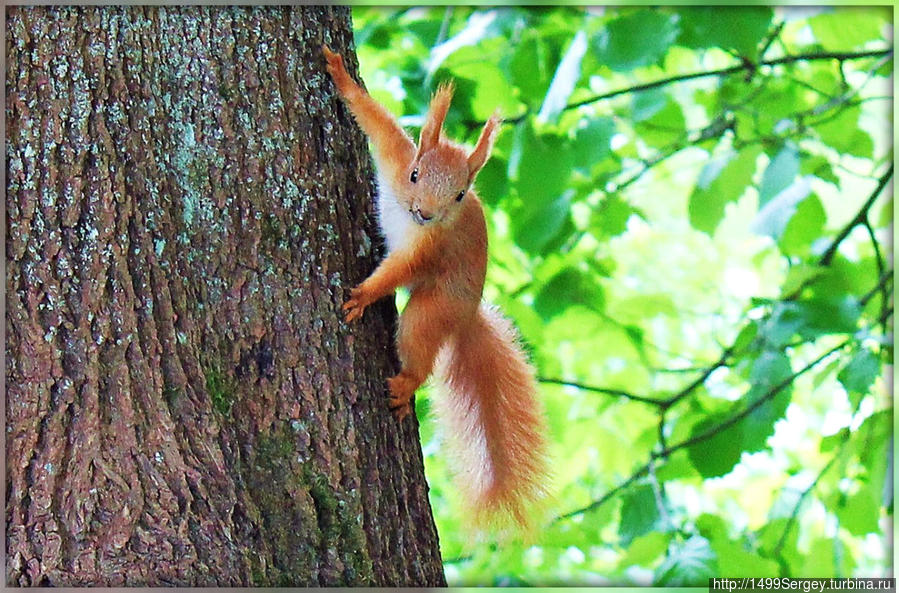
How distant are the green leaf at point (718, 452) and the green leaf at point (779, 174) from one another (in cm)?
51

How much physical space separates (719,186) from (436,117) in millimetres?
851

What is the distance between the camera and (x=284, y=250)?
1135mm

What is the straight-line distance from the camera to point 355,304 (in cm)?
117

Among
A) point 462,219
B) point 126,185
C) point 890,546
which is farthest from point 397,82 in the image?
point 890,546

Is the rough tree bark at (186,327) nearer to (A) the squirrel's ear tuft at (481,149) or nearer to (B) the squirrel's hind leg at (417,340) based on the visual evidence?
(B) the squirrel's hind leg at (417,340)

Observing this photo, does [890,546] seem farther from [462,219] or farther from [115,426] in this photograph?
[115,426]

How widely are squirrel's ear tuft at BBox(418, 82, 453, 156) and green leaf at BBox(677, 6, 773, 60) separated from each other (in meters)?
0.50

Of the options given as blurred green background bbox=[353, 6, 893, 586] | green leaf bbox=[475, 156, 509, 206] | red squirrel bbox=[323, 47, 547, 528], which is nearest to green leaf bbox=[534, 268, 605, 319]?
blurred green background bbox=[353, 6, 893, 586]

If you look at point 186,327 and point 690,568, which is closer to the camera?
point 186,327

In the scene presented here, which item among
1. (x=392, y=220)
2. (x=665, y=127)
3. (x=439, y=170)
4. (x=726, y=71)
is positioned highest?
(x=665, y=127)

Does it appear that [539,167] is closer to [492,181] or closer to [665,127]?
[492,181]

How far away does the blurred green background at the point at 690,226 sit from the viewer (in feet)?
5.52

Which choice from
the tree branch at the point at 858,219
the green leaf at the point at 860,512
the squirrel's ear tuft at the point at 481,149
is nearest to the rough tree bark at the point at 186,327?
the squirrel's ear tuft at the point at 481,149

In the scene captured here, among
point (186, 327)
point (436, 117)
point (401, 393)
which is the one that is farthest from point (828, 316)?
point (186, 327)
